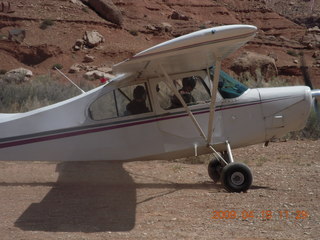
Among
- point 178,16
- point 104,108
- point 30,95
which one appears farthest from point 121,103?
point 178,16

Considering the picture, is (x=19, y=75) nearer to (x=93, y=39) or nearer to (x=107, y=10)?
(x=93, y=39)

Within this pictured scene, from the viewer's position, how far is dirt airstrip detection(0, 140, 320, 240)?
19.0 ft

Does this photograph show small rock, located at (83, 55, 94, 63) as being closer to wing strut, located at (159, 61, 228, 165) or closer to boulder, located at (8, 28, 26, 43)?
boulder, located at (8, 28, 26, 43)

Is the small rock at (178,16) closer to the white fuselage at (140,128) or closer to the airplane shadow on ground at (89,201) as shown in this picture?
the airplane shadow on ground at (89,201)

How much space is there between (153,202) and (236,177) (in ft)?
4.59

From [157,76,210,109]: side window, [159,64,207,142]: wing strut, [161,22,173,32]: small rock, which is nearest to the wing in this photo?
[159,64,207,142]: wing strut

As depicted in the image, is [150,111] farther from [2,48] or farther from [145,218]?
[2,48]

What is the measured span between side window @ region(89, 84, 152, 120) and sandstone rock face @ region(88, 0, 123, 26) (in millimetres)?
42142

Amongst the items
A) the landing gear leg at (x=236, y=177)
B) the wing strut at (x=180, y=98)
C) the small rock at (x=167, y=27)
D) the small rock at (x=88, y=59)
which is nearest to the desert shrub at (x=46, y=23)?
the small rock at (x=88, y=59)

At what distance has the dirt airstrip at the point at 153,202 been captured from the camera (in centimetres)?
578

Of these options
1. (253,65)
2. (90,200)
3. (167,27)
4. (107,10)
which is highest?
(90,200)

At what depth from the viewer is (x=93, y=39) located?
45.1 meters
